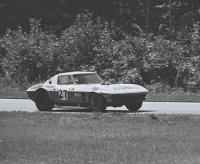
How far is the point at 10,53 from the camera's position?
3753 centimetres

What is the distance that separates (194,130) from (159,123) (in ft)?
6.16

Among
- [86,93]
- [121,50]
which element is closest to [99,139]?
[86,93]

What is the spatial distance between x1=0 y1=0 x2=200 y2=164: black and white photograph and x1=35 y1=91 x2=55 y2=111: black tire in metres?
0.04

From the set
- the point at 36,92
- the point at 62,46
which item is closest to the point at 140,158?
the point at 36,92

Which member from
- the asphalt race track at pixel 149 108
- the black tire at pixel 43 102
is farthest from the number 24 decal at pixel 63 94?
the asphalt race track at pixel 149 108

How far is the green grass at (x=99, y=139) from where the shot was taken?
35.8 ft

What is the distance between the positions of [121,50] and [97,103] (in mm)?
15621

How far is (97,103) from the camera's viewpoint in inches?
811

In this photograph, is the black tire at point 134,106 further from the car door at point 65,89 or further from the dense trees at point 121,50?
the dense trees at point 121,50

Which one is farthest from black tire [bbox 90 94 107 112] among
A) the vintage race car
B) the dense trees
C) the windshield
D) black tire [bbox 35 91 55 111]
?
the dense trees

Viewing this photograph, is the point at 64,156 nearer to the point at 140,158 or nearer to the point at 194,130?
the point at 140,158

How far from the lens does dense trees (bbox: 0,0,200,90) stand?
1342 inches

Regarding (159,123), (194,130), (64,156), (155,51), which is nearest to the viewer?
(64,156)

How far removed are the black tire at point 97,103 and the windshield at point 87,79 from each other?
0.88 metres
